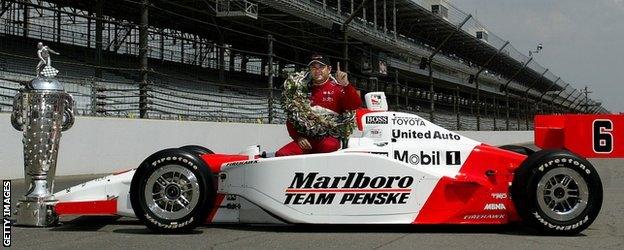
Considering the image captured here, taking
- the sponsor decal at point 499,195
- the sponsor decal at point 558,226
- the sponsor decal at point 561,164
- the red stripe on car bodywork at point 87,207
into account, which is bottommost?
the sponsor decal at point 558,226

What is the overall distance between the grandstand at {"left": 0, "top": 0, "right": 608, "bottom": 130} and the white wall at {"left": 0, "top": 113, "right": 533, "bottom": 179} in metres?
0.39

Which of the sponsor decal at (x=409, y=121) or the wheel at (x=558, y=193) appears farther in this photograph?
the sponsor decal at (x=409, y=121)

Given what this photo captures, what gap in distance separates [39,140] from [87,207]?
0.67 m

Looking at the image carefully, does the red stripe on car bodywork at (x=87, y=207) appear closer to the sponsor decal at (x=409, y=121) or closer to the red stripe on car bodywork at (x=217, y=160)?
the red stripe on car bodywork at (x=217, y=160)

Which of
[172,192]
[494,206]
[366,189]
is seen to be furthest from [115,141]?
[494,206]

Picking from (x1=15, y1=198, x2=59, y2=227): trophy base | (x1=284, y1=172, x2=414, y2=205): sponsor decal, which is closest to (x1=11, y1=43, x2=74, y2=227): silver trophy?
(x1=15, y1=198, x2=59, y2=227): trophy base

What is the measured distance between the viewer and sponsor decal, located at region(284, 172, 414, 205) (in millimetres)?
5133

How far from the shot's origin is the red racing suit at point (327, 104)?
5543mm

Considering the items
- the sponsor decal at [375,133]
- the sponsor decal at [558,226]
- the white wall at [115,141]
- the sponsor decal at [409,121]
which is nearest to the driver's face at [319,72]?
the sponsor decal at [375,133]

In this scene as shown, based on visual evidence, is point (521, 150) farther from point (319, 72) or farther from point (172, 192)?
point (172, 192)

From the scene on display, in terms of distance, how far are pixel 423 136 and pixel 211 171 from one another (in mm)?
1790

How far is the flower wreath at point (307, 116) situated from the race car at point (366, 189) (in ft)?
0.92

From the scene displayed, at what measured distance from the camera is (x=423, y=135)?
17.9 ft

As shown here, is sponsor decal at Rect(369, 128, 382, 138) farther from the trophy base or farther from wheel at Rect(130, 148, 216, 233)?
the trophy base
